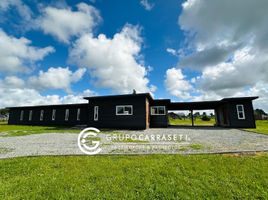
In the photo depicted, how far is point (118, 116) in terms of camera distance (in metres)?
15.3

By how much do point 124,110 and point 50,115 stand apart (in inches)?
511

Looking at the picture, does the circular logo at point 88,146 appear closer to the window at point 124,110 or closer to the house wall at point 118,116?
the house wall at point 118,116

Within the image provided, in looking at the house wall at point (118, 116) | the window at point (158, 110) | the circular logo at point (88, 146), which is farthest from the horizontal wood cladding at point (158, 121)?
the circular logo at point (88, 146)

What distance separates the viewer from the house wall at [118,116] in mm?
14609

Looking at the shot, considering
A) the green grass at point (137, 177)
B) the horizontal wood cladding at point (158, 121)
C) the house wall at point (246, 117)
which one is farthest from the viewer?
the horizontal wood cladding at point (158, 121)

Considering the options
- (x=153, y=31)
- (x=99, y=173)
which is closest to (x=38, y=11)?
(x=153, y=31)

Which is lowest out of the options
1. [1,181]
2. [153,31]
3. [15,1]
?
[1,181]

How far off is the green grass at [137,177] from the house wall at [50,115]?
15.8 metres

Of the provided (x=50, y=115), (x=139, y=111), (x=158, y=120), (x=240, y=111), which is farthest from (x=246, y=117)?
(x=50, y=115)

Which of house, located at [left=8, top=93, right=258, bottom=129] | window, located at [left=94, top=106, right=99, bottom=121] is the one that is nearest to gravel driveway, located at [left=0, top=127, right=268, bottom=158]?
house, located at [left=8, top=93, right=258, bottom=129]

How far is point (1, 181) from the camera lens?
3.36 m

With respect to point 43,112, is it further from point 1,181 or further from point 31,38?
point 1,181

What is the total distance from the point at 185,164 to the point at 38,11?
9454 millimetres

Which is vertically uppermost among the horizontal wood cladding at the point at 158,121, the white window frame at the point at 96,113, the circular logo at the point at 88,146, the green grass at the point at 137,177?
the white window frame at the point at 96,113
